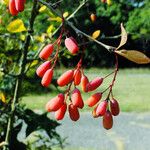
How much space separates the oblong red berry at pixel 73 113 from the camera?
1.32m

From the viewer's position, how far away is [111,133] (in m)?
10.1

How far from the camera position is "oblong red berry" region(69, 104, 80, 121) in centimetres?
132

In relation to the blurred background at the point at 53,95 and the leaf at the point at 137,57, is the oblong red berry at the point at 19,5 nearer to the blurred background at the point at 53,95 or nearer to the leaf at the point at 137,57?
the blurred background at the point at 53,95

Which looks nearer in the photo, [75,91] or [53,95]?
[75,91]

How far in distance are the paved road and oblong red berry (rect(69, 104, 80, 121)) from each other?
6.79 meters

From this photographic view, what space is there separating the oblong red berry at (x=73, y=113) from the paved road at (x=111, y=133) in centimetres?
679

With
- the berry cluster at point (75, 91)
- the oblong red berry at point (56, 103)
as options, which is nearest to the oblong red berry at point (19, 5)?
the berry cluster at point (75, 91)

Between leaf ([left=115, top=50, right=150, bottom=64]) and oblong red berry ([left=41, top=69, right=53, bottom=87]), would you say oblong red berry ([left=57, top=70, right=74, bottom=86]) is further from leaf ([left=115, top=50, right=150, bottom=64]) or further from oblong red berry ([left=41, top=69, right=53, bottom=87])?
leaf ([left=115, top=50, right=150, bottom=64])

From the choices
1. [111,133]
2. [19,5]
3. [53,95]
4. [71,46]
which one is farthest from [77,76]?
[53,95]

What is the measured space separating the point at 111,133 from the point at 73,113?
8872mm

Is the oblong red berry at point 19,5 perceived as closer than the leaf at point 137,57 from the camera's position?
No

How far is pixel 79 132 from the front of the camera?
10250mm

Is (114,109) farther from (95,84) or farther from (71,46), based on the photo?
(71,46)

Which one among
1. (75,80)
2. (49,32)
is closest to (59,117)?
(75,80)
